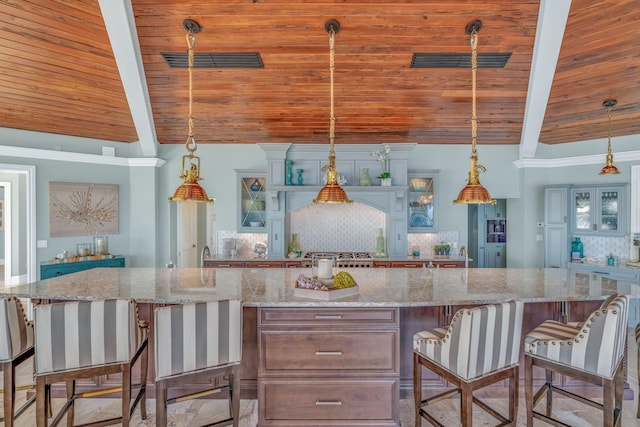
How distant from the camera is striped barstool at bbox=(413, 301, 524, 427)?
197 centimetres

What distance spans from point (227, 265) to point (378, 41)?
3750 millimetres

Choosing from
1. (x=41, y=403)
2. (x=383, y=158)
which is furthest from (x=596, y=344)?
(x=383, y=158)

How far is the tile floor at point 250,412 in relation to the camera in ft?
8.48

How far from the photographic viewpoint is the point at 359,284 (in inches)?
111

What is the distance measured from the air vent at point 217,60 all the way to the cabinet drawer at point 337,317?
3101 mm

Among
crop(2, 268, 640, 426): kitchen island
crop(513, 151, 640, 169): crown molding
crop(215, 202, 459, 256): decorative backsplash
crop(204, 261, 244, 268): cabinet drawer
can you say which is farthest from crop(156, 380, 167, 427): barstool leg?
crop(513, 151, 640, 169): crown molding

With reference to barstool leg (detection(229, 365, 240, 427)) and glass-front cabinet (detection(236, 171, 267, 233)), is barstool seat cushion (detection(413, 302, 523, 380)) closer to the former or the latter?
barstool leg (detection(229, 365, 240, 427))

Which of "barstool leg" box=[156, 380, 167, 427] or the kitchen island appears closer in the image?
"barstool leg" box=[156, 380, 167, 427]

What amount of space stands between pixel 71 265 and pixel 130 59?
2959 millimetres

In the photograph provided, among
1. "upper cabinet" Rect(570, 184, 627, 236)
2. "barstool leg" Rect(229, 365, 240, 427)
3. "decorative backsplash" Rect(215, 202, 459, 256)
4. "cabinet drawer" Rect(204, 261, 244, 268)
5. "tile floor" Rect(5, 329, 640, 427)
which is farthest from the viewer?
"decorative backsplash" Rect(215, 202, 459, 256)

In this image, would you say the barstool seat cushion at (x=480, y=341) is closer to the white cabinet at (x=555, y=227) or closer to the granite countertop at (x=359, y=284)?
the granite countertop at (x=359, y=284)

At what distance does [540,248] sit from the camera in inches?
221

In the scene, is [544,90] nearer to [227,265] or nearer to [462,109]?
[462,109]

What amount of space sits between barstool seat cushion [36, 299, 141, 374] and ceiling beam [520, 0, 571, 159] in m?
4.66
